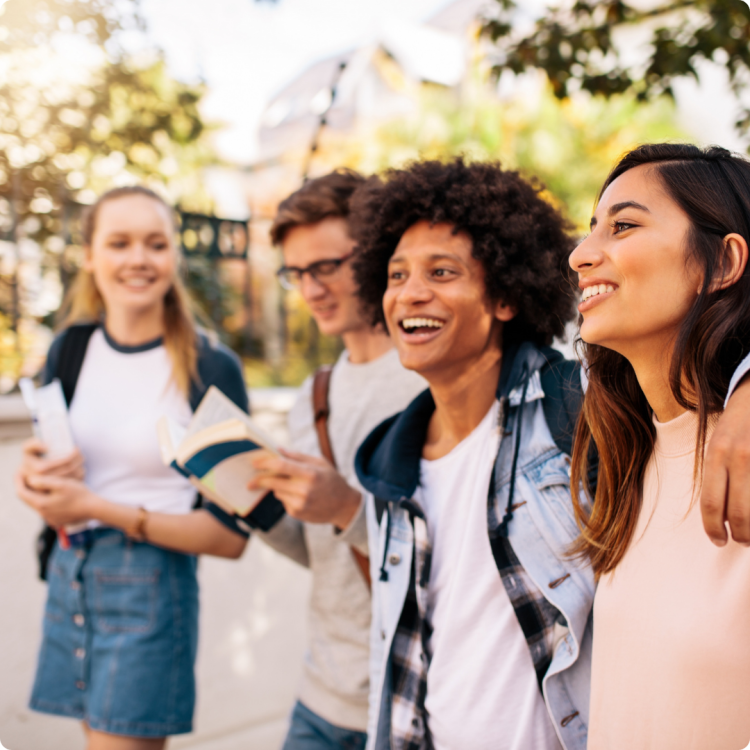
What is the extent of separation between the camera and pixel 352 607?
235 centimetres

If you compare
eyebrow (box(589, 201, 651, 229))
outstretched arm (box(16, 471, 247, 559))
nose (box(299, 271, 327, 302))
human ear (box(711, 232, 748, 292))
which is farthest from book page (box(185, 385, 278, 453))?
human ear (box(711, 232, 748, 292))

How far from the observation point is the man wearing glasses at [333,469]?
2.15m

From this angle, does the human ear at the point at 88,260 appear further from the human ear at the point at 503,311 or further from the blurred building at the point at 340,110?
the blurred building at the point at 340,110

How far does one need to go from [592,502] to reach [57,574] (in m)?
1.95

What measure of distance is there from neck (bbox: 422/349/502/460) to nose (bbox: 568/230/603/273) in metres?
0.59

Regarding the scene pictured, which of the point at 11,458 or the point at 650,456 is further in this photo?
the point at 11,458

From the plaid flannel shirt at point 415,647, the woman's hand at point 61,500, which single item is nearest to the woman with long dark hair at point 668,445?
the plaid flannel shirt at point 415,647

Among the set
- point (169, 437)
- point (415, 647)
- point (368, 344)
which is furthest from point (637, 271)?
point (169, 437)

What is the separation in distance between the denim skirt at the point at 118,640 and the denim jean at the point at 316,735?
0.37 m

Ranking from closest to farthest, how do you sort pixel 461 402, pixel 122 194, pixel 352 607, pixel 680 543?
pixel 680 543
pixel 461 402
pixel 352 607
pixel 122 194

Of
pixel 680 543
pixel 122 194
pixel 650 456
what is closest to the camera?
pixel 680 543

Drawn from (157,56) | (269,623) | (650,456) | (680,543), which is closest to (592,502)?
(650,456)

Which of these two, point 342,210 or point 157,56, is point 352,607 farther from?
point 157,56

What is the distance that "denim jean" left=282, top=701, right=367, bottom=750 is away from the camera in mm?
2310
